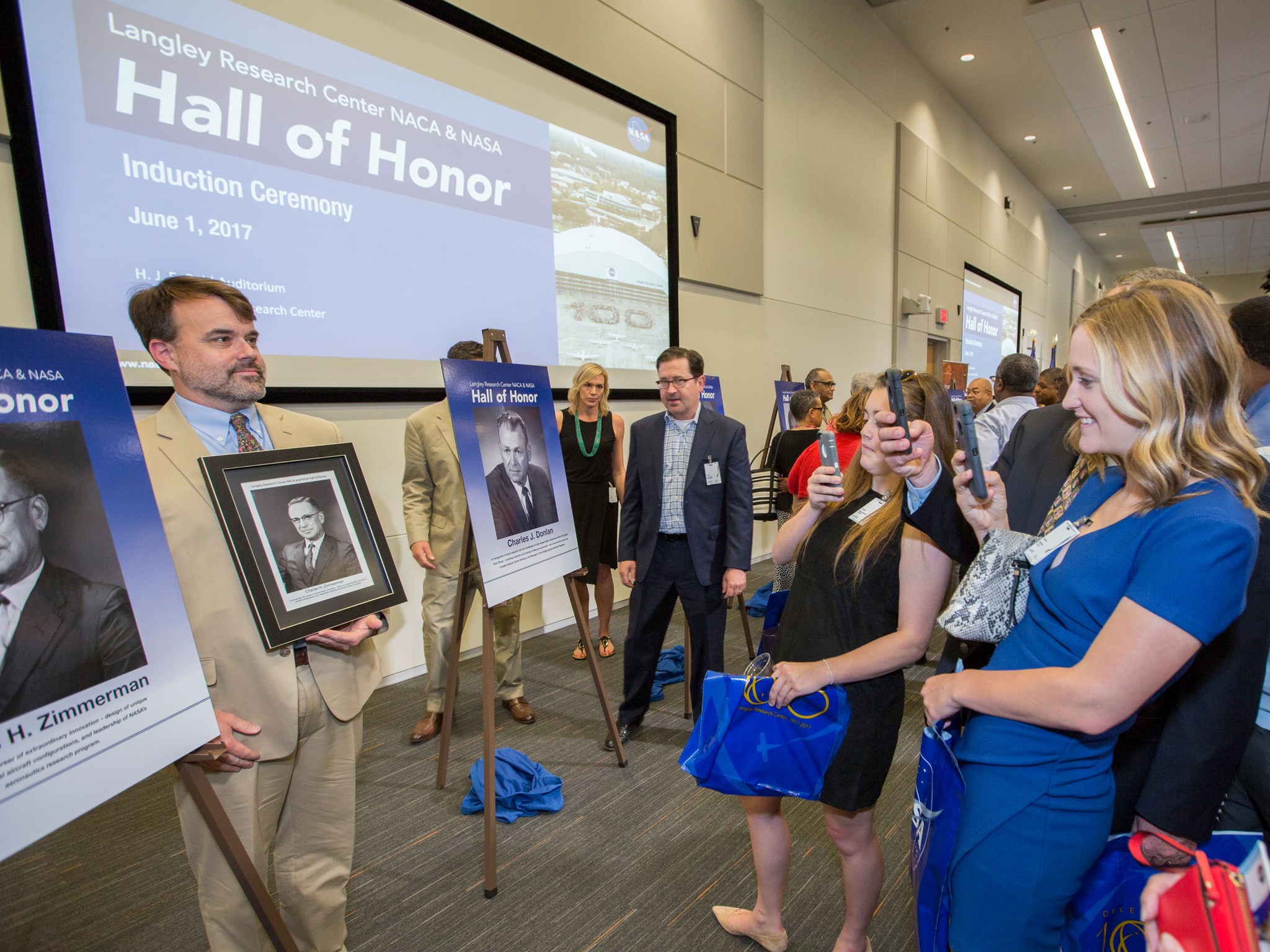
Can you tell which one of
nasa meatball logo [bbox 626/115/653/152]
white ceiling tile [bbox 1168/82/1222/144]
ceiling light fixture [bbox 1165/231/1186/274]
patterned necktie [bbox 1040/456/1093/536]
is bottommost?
patterned necktie [bbox 1040/456/1093/536]

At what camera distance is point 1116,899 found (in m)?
0.96

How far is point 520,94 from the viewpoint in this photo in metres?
3.71

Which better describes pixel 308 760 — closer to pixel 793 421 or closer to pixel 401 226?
pixel 401 226

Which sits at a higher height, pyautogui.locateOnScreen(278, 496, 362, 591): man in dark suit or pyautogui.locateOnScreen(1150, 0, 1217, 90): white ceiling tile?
pyautogui.locateOnScreen(1150, 0, 1217, 90): white ceiling tile

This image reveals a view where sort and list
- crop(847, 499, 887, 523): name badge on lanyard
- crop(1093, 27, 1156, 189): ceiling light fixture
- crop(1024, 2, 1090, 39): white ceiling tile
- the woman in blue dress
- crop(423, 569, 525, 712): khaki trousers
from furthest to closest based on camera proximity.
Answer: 1. crop(1093, 27, 1156, 189): ceiling light fixture
2. crop(1024, 2, 1090, 39): white ceiling tile
3. crop(423, 569, 525, 712): khaki trousers
4. crop(847, 499, 887, 523): name badge on lanyard
5. the woman in blue dress

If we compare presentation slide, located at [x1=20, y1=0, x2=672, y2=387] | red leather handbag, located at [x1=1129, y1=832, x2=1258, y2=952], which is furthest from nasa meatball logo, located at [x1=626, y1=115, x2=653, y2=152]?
red leather handbag, located at [x1=1129, y1=832, x2=1258, y2=952]

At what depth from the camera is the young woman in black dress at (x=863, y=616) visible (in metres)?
1.29

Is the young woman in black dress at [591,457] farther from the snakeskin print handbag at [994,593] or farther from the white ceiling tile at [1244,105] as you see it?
the white ceiling tile at [1244,105]

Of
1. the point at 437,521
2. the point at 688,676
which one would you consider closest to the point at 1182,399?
the point at 688,676

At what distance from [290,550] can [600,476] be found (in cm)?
228

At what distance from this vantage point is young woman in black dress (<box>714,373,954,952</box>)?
4.24ft

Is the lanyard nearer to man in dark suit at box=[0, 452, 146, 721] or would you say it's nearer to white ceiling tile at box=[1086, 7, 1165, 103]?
man in dark suit at box=[0, 452, 146, 721]

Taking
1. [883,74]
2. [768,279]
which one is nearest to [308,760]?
[768,279]

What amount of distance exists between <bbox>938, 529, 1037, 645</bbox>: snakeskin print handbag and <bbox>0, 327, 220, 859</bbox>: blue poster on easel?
1246 millimetres
